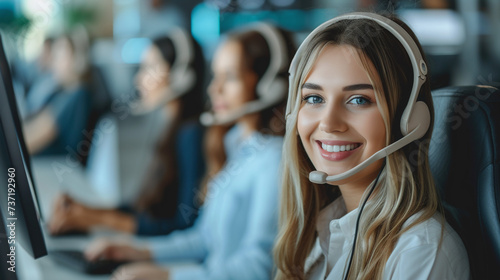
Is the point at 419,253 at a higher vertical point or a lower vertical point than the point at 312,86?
lower

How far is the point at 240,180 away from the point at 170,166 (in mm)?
567

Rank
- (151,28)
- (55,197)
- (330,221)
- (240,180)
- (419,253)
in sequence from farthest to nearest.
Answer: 1. (151,28)
2. (55,197)
3. (240,180)
4. (330,221)
5. (419,253)

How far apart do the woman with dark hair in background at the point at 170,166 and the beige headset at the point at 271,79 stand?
0.37m

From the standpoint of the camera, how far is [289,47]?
54.6 inches

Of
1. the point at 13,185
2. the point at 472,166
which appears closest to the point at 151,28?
the point at 13,185

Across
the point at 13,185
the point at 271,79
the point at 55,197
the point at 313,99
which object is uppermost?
the point at 313,99

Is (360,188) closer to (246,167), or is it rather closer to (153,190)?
(246,167)

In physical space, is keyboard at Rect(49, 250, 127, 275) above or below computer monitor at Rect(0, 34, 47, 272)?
below

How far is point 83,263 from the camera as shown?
146cm

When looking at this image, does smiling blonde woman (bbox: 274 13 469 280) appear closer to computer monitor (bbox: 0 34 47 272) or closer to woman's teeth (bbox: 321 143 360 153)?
woman's teeth (bbox: 321 143 360 153)

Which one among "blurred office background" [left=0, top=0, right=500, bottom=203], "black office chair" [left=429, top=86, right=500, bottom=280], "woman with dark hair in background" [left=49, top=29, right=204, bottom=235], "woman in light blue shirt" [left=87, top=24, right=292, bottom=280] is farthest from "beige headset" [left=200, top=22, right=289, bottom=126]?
"blurred office background" [left=0, top=0, right=500, bottom=203]

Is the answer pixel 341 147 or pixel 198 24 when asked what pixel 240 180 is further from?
pixel 198 24

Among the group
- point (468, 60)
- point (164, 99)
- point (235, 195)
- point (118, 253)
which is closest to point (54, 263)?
point (118, 253)

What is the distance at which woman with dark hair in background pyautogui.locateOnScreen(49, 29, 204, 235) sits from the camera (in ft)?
6.07
